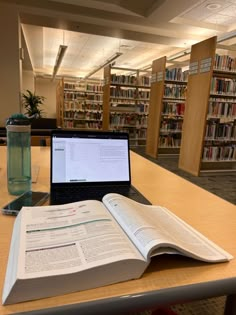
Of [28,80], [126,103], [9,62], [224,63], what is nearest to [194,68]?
[224,63]

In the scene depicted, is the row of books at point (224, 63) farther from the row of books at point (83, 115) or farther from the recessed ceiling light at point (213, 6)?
the row of books at point (83, 115)

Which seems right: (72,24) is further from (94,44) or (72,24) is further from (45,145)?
(45,145)

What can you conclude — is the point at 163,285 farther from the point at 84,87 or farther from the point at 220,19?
the point at 84,87

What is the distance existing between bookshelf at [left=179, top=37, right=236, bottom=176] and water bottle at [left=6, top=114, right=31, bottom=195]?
3261 mm

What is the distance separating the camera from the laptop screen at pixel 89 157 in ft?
3.08

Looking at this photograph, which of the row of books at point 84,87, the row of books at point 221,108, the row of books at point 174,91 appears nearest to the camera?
the row of books at point 221,108

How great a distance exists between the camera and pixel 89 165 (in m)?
0.97

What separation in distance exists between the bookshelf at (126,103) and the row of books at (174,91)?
878 millimetres

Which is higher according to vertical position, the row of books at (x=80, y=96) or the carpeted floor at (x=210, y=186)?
the row of books at (x=80, y=96)

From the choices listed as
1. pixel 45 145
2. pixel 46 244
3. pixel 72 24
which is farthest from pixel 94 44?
pixel 46 244

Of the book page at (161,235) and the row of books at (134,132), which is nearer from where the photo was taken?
the book page at (161,235)

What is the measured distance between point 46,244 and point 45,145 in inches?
59.4

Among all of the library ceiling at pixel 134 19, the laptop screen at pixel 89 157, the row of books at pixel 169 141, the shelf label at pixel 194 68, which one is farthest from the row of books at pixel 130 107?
the laptop screen at pixel 89 157

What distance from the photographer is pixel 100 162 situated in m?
0.99
